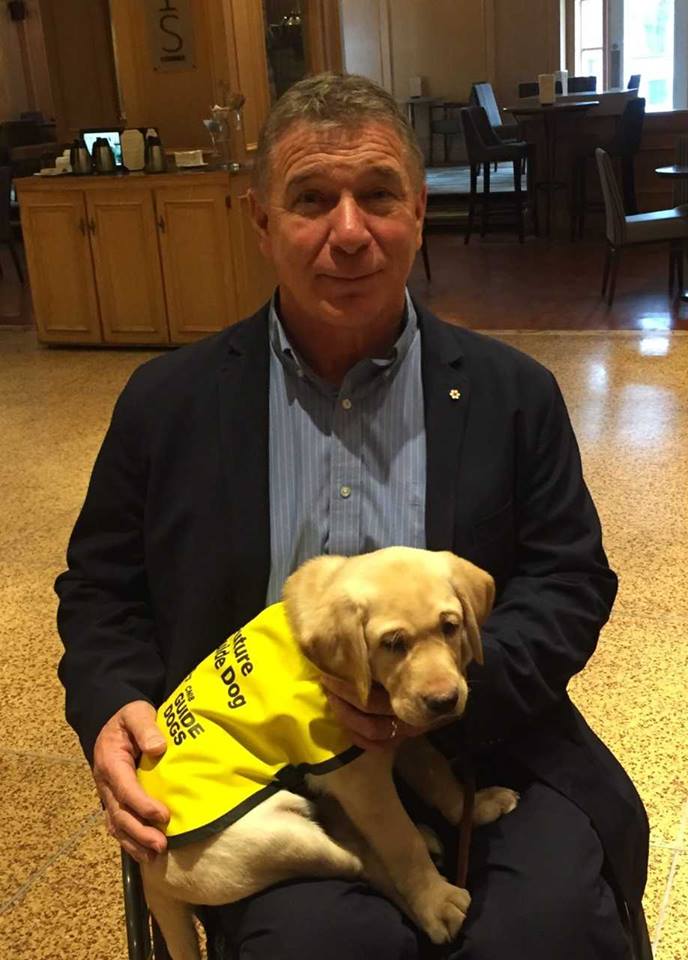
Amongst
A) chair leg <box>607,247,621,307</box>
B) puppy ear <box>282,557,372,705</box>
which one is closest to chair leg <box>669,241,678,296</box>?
chair leg <box>607,247,621,307</box>

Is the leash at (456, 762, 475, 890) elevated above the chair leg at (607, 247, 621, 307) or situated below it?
above

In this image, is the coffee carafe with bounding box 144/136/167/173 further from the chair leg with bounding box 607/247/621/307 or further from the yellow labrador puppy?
the yellow labrador puppy

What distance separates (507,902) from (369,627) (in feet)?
1.22

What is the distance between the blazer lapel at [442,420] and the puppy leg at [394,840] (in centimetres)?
33

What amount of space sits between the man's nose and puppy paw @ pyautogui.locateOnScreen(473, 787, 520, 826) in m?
0.74

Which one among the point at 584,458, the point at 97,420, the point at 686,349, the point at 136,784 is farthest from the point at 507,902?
the point at 686,349

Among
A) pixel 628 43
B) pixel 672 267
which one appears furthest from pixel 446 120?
pixel 672 267

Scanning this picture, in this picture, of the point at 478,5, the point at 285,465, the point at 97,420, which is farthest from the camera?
the point at 478,5

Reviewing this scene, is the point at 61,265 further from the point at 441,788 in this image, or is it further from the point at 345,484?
the point at 441,788

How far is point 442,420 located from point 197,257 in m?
5.22

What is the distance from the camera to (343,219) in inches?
57.6

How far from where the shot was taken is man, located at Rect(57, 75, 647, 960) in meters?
1.42

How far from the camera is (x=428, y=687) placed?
1.18 meters

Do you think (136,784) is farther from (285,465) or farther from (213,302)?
(213,302)
